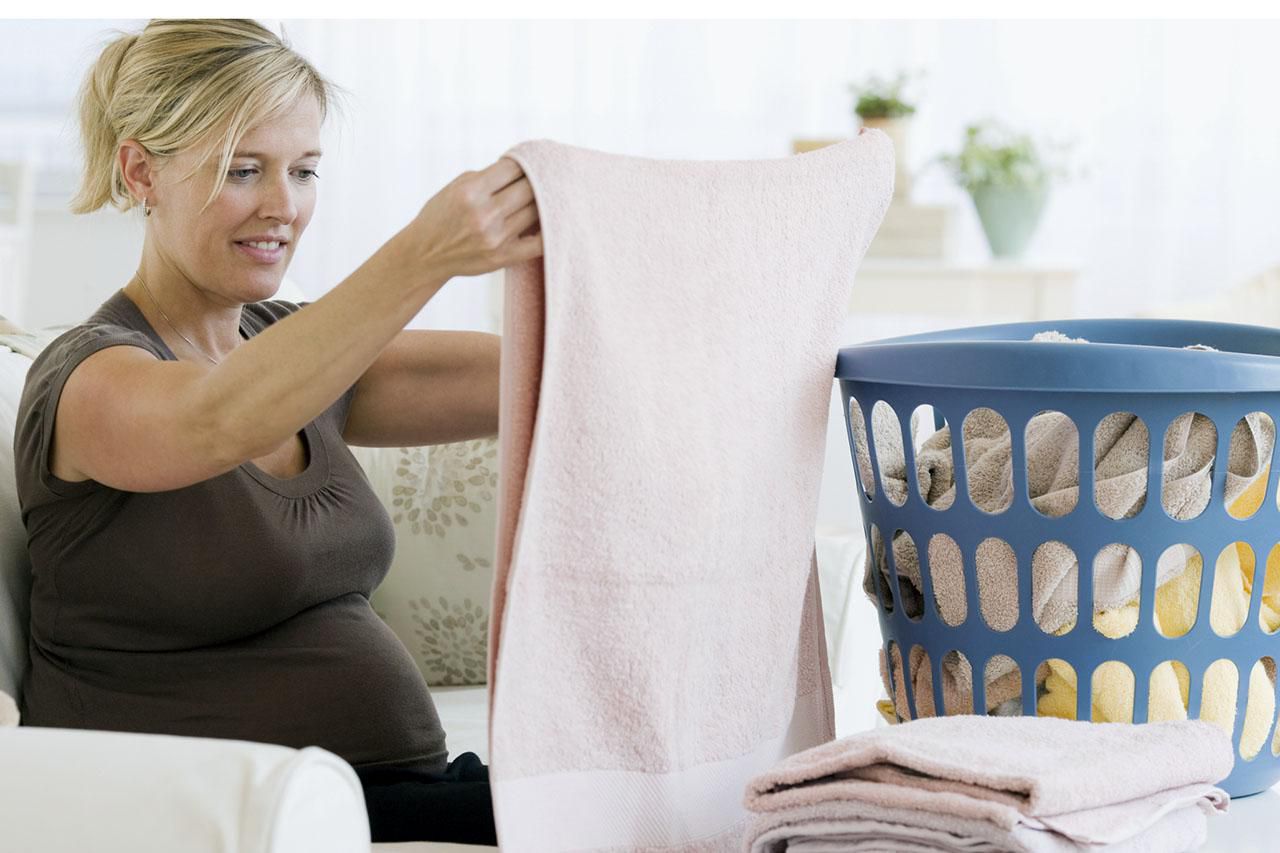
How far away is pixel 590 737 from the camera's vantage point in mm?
787

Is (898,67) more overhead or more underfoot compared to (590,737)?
more overhead

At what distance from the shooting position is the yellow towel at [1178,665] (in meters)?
0.86

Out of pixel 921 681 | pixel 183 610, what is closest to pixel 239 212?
pixel 183 610

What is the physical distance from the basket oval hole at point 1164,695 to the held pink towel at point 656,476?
0.23 metres

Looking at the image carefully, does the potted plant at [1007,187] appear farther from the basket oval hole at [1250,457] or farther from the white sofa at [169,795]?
the white sofa at [169,795]

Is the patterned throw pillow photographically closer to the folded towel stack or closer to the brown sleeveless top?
the brown sleeveless top

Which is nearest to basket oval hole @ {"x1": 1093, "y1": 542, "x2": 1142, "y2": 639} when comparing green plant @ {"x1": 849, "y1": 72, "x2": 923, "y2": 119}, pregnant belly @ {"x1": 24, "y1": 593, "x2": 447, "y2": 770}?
pregnant belly @ {"x1": 24, "y1": 593, "x2": 447, "y2": 770}

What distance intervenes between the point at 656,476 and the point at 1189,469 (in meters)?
0.32

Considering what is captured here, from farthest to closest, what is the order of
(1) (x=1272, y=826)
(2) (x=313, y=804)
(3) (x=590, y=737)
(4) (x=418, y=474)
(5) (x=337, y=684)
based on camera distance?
(4) (x=418, y=474) < (5) (x=337, y=684) < (1) (x=1272, y=826) < (3) (x=590, y=737) < (2) (x=313, y=804)

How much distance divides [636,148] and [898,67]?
712 millimetres

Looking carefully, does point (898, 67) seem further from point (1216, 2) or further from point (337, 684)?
point (337, 684)

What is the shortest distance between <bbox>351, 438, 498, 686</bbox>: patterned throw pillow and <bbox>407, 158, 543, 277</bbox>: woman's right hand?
84 centimetres

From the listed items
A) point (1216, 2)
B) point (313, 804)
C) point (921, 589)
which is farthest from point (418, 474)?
point (1216, 2)

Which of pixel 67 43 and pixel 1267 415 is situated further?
pixel 67 43
